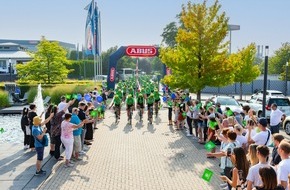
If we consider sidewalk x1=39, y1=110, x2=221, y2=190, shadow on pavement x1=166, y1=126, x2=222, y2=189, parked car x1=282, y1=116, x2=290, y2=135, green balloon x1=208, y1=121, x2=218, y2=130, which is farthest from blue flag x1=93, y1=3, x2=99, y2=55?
green balloon x1=208, y1=121, x2=218, y2=130

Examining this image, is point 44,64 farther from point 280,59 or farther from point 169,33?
point 169,33

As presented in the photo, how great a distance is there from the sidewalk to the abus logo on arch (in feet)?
51.8

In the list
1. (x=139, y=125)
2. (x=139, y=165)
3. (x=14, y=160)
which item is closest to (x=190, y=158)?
(x=139, y=165)

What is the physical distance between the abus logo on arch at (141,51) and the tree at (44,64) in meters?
8.89

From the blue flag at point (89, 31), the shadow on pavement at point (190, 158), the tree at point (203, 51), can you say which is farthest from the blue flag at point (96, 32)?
the shadow on pavement at point (190, 158)

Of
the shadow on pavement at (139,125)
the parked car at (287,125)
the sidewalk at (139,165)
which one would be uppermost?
the parked car at (287,125)

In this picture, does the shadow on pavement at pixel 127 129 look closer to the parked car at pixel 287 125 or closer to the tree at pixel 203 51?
the tree at pixel 203 51

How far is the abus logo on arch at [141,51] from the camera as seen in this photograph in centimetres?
2986

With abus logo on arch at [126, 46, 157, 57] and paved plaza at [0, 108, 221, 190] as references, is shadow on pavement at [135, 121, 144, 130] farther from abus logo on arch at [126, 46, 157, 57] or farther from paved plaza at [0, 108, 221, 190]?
abus logo on arch at [126, 46, 157, 57]

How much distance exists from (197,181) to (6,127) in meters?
13.0

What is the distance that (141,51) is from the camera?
30.0 meters

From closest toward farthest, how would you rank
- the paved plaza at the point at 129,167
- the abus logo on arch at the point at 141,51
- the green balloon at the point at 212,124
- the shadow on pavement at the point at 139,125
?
1. the paved plaza at the point at 129,167
2. the green balloon at the point at 212,124
3. the shadow on pavement at the point at 139,125
4. the abus logo on arch at the point at 141,51

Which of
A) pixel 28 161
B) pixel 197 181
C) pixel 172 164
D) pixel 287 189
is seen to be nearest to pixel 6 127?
pixel 28 161

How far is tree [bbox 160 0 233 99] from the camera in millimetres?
17875
